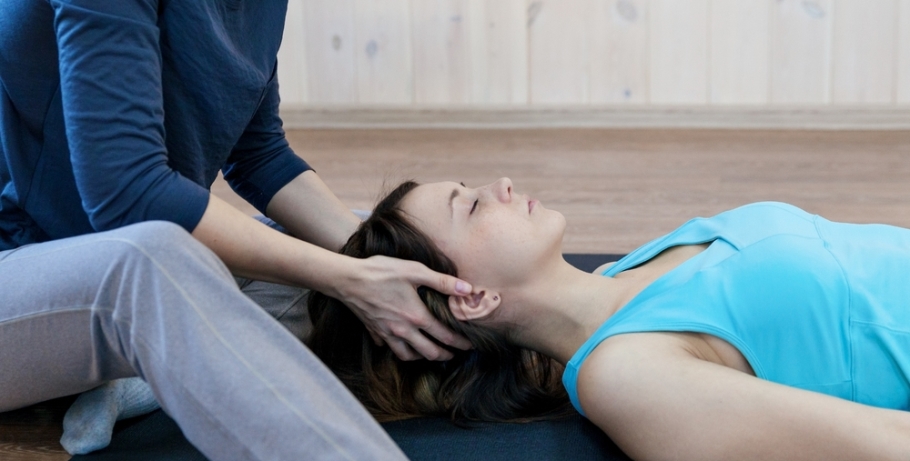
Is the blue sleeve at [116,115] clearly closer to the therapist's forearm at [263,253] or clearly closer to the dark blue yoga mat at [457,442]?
the therapist's forearm at [263,253]

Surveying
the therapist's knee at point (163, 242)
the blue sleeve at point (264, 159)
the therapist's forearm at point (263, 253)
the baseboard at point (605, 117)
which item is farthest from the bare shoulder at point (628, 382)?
the baseboard at point (605, 117)

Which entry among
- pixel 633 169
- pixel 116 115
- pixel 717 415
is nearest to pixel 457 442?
pixel 717 415

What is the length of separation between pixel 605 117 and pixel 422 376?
286cm

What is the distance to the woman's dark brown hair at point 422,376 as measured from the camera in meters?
1.55

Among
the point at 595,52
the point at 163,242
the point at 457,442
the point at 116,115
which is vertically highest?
the point at 595,52

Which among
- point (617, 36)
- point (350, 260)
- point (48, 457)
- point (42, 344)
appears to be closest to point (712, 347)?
point (350, 260)

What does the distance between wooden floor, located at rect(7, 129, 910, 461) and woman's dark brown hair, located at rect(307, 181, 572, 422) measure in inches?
42.9

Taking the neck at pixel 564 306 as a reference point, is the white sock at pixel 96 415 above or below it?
below

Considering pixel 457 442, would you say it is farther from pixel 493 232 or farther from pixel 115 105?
pixel 115 105

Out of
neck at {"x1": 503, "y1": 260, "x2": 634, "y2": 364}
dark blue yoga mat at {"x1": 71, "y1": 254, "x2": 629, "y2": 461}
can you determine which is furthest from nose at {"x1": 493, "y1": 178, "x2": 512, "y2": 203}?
dark blue yoga mat at {"x1": 71, "y1": 254, "x2": 629, "y2": 461}

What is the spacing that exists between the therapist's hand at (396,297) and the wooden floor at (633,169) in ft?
4.01

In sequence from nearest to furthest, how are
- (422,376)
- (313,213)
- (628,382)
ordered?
(628,382) < (422,376) < (313,213)

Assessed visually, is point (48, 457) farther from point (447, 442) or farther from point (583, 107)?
point (583, 107)

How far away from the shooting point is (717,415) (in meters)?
1.15
